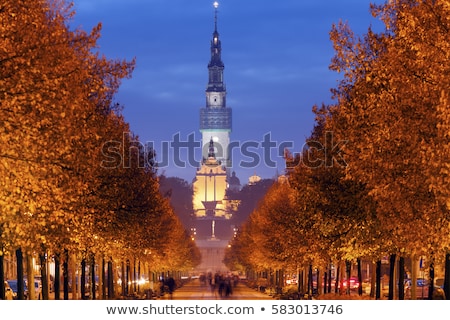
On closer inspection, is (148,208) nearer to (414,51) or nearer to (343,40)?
(343,40)

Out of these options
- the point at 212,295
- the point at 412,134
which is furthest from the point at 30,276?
the point at 212,295

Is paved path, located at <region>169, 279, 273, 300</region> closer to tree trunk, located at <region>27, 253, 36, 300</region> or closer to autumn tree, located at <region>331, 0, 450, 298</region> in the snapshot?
tree trunk, located at <region>27, 253, 36, 300</region>

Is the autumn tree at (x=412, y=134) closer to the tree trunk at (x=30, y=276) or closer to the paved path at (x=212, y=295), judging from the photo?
the tree trunk at (x=30, y=276)

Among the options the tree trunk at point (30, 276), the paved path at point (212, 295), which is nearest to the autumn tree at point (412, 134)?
the tree trunk at point (30, 276)

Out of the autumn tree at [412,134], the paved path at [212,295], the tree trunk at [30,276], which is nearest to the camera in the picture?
the autumn tree at [412,134]

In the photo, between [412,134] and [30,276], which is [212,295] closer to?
[30,276]

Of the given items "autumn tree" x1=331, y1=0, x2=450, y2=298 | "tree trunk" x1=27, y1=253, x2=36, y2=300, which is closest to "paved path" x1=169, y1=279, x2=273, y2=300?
"tree trunk" x1=27, y1=253, x2=36, y2=300

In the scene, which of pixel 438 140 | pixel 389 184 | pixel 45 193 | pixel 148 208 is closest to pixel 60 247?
pixel 148 208

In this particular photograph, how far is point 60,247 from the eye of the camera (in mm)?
49312

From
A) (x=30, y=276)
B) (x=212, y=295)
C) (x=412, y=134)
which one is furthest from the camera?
(x=212, y=295)

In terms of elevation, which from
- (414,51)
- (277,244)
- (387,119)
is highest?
(414,51)

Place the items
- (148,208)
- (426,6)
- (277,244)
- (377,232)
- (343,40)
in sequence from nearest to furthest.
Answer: (426,6), (343,40), (377,232), (148,208), (277,244)

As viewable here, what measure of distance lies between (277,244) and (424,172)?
60891 mm

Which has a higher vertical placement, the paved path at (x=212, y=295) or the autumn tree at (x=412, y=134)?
the autumn tree at (x=412, y=134)
